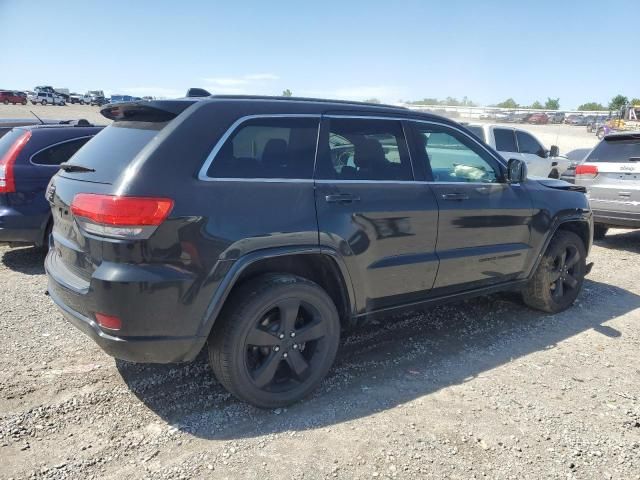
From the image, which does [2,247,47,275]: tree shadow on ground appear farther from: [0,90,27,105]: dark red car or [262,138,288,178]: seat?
[0,90,27,105]: dark red car

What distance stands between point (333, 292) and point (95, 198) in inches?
63.2

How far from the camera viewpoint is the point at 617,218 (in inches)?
288

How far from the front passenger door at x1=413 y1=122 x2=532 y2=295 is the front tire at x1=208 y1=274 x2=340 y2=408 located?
3.72 ft

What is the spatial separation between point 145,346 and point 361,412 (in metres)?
1.38

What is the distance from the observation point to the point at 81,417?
300 centimetres

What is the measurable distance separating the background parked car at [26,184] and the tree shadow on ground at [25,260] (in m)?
0.37

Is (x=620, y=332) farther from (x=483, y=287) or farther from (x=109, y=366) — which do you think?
(x=109, y=366)

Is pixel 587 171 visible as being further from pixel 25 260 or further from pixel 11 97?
pixel 11 97

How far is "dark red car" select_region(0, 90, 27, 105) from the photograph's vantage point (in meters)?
52.8

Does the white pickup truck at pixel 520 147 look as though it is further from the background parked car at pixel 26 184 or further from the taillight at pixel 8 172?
the taillight at pixel 8 172

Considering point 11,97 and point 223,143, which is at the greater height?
point 223,143

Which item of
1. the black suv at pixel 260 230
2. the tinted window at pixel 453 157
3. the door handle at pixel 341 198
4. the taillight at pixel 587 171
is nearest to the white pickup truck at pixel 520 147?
the taillight at pixel 587 171

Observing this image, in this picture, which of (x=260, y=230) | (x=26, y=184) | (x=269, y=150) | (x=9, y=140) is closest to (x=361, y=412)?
(x=260, y=230)

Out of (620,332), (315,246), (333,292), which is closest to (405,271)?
(333,292)
